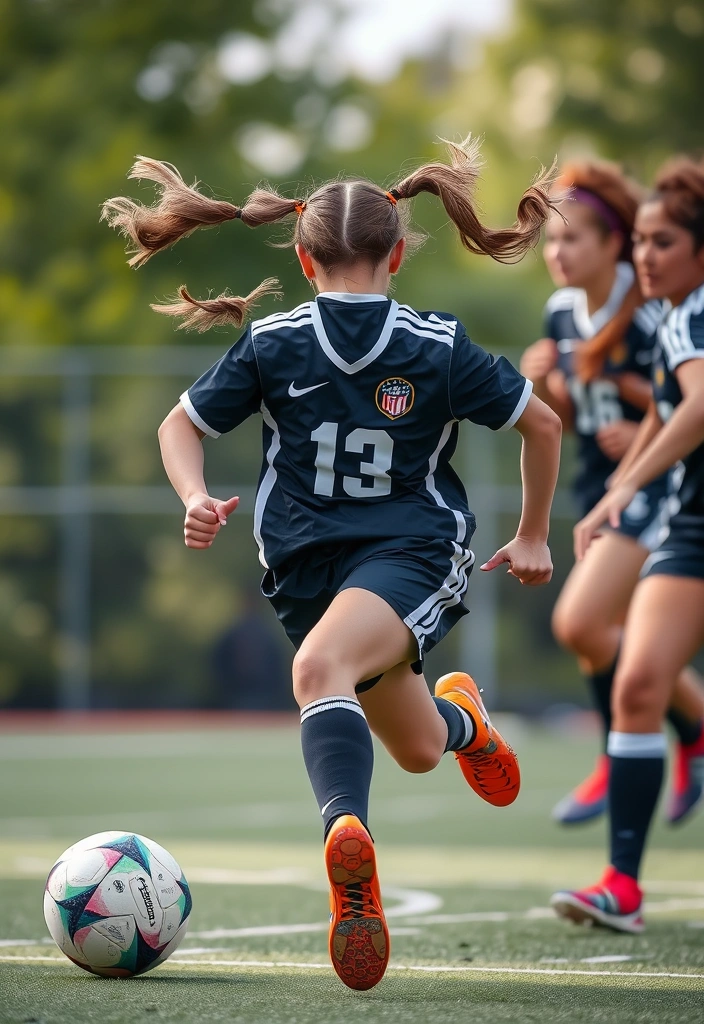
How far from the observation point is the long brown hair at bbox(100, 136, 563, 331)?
12.5 feet

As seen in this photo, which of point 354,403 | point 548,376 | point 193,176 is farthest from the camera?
point 193,176

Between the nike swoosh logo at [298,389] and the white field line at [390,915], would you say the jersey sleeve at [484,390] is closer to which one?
the nike swoosh logo at [298,389]

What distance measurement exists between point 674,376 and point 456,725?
1433 millimetres

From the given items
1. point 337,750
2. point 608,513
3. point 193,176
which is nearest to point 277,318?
point 337,750

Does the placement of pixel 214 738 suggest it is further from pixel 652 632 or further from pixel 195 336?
pixel 652 632

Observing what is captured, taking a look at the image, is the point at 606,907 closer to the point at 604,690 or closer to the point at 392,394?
the point at 392,394

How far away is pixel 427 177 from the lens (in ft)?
Answer: 13.0

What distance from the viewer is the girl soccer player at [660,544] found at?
4.56 metres

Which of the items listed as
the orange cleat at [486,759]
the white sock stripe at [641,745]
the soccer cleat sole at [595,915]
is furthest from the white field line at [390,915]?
the white sock stripe at [641,745]

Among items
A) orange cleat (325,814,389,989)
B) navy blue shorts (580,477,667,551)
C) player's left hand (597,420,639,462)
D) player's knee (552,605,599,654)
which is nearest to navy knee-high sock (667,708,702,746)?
player's knee (552,605,599,654)

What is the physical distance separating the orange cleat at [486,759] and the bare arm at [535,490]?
61 cm

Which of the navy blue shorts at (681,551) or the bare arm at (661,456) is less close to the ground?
the bare arm at (661,456)

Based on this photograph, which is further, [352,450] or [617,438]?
[617,438]

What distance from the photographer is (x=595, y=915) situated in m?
4.46
